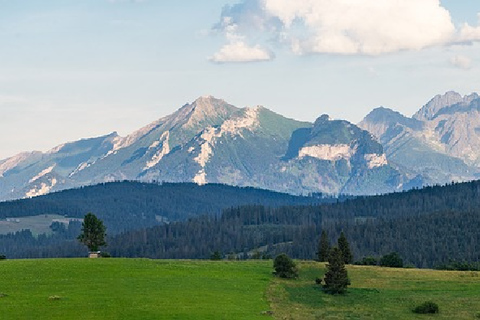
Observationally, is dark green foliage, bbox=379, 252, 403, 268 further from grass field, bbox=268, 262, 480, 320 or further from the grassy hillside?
the grassy hillside

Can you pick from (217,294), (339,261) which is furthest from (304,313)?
(339,261)

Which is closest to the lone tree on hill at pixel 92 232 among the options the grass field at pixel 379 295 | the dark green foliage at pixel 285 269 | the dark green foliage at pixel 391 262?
the grass field at pixel 379 295

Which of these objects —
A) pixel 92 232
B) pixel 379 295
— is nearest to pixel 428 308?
pixel 379 295

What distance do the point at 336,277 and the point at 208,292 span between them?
18.8 metres

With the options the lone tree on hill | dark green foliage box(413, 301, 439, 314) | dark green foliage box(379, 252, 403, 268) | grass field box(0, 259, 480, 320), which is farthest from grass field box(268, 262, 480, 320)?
the lone tree on hill

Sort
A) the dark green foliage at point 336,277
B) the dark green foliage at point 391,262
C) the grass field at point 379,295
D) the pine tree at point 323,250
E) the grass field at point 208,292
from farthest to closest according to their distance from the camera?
1. the dark green foliage at point 391,262
2. the pine tree at point 323,250
3. the dark green foliage at point 336,277
4. the grass field at point 379,295
5. the grass field at point 208,292

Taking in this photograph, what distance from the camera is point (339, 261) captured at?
376 ft

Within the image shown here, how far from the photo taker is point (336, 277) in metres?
113

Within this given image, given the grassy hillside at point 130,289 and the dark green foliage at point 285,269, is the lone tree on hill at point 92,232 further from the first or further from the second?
the dark green foliage at point 285,269

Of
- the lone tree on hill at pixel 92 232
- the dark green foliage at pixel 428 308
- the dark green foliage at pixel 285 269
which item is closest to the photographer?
the dark green foliage at pixel 428 308

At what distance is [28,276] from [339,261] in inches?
1604

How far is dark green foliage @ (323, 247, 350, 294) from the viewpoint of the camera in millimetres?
112562

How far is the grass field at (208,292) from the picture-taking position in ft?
295

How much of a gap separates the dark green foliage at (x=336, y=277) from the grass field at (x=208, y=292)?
1.55 meters
